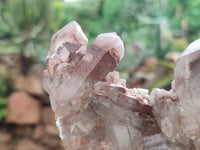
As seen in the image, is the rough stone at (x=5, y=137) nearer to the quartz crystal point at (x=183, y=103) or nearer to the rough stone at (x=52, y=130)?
the rough stone at (x=52, y=130)

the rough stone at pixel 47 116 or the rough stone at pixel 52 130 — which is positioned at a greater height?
the rough stone at pixel 47 116

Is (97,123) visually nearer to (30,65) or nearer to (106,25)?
(30,65)

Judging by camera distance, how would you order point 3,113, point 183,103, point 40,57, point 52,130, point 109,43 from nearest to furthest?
point 183,103 → point 109,43 → point 3,113 → point 52,130 → point 40,57

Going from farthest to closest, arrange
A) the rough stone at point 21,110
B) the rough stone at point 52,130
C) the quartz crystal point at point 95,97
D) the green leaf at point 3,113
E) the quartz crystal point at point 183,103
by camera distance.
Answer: the rough stone at point 52,130
the rough stone at point 21,110
the green leaf at point 3,113
the quartz crystal point at point 95,97
the quartz crystal point at point 183,103

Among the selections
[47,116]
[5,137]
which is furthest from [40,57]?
[5,137]

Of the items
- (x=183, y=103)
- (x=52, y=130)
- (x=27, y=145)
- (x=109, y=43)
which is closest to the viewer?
(x=183, y=103)

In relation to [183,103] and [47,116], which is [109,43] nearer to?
[183,103]

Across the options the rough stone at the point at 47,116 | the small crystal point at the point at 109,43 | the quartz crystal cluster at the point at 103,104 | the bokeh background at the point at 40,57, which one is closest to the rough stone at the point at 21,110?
the bokeh background at the point at 40,57
